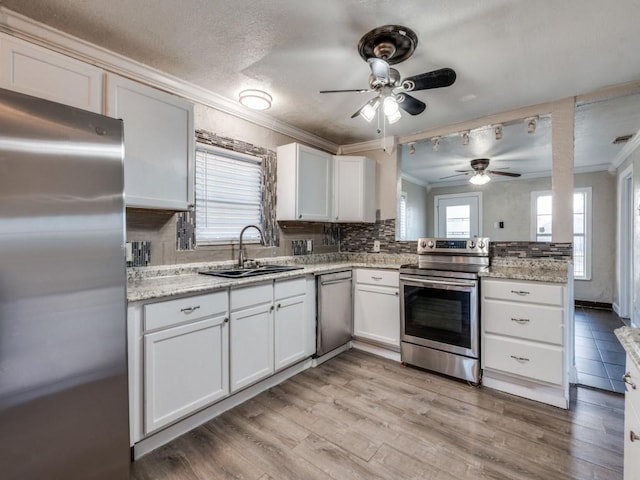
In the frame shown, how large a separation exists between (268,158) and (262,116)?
0.40m

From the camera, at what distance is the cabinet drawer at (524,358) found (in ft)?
7.27

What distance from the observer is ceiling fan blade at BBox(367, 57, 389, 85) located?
1710 millimetres

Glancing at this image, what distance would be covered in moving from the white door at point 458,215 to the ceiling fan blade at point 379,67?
2551mm

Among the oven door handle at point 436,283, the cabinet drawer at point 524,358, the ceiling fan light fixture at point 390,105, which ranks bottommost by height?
the cabinet drawer at point 524,358

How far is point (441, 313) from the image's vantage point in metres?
2.69

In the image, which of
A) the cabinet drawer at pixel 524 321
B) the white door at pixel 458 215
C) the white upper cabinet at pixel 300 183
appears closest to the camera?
the cabinet drawer at pixel 524 321

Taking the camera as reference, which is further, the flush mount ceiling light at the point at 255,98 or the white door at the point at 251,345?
the flush mount ceiling light at the point at 255,98

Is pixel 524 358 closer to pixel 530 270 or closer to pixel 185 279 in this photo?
pixel 530 270

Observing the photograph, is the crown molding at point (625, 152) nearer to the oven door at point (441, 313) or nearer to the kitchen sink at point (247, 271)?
the oven door at point (441, 313)

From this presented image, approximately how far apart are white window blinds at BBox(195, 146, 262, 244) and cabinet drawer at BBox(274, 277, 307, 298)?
697 millimetres

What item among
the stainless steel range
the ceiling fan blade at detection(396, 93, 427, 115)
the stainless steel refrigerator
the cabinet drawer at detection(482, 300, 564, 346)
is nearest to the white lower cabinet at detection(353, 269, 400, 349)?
the stainless steel range

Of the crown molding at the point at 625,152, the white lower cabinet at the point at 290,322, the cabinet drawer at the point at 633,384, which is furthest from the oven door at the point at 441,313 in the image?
the crown molding at the point at 625,152

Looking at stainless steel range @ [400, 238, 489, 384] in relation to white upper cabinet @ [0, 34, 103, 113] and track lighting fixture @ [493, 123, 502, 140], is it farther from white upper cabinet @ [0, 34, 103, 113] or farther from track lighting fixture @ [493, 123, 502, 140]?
white upper cabinet @ [0, 34, 103, 113]

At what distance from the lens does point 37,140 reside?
3.77 feet
